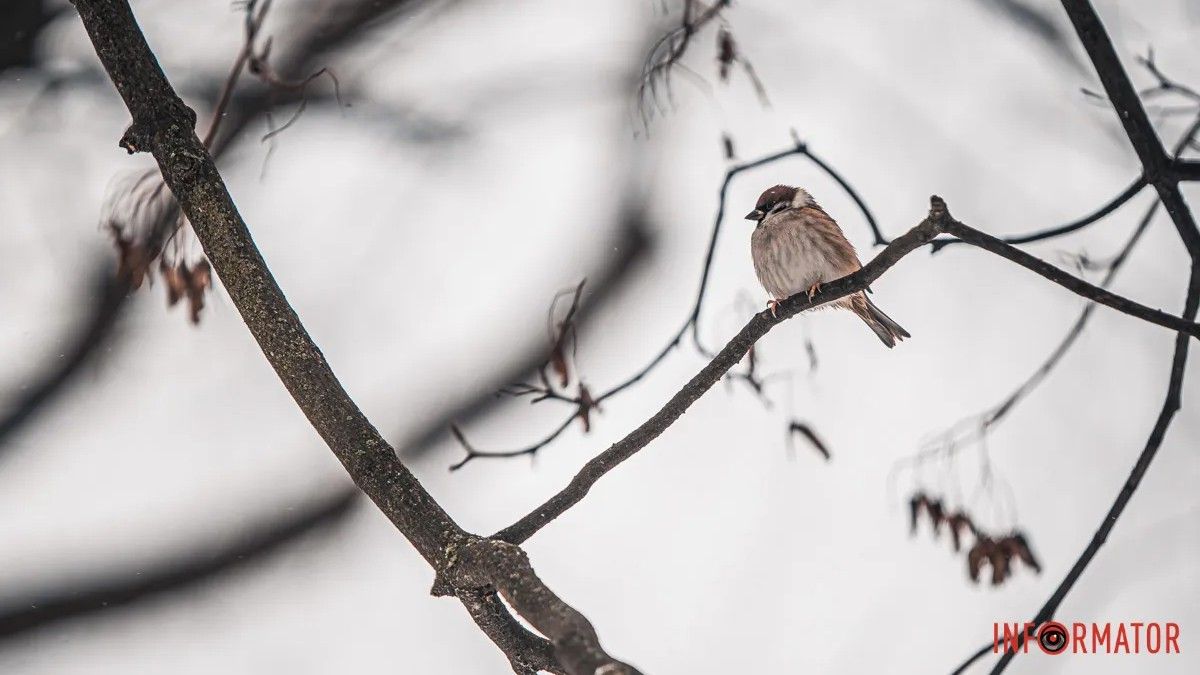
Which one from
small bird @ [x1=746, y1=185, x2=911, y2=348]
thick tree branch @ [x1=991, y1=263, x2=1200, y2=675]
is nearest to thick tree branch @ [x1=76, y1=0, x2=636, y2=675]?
thick tree branch @ [x1=991, y1=263, x2=1200, y2=675]

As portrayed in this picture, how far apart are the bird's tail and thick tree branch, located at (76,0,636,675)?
2547mm

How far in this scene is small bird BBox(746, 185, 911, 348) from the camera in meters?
3.95

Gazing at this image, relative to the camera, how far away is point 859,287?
1.91m

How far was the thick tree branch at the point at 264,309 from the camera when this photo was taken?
166 centimetres

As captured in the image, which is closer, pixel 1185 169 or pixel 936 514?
pixel 1185 169

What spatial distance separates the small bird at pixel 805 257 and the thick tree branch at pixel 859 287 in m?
2.08

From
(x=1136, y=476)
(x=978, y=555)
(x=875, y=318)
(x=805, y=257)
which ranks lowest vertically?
(x=1136, y=476)

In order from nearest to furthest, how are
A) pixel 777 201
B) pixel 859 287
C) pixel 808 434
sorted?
pixel 859 287
pixel 808 434
pixel 777 201

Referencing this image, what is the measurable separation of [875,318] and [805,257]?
1.21 feet

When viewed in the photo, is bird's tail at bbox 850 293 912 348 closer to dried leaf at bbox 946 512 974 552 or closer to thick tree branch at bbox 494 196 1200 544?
dried leaf at bbox 946 512 974 552

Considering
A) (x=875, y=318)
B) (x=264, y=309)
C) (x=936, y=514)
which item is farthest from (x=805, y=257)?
(x=264, y=309)

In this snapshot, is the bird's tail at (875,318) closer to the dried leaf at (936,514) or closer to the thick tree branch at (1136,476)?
the dried leaf at (936,514)

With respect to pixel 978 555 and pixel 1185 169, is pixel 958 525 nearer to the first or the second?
pixel 978 555

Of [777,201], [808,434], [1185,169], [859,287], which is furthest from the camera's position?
[777,201]
